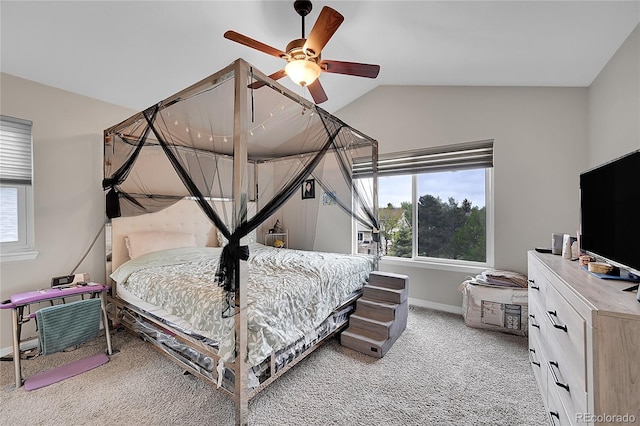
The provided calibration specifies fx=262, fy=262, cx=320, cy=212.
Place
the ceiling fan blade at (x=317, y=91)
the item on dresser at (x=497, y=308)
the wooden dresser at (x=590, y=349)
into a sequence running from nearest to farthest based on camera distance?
the wooden dresser at (x=590, y=349)
the ceiling fan blade at (x=317, y=91)
the item on dresser at (x=497, y=308)

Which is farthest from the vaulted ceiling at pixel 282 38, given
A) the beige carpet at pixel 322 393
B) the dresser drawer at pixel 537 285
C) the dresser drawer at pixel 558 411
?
the beige carpet at pixel 322 393

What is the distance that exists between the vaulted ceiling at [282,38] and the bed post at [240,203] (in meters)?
1.06

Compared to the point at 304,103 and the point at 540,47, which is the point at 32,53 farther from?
the point at 540,47

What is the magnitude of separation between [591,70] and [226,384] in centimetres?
404

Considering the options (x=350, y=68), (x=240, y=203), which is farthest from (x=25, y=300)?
(x=350, y=68)

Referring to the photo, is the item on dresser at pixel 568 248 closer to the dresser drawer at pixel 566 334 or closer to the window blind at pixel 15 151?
the dresser drawer at pixel 566 334

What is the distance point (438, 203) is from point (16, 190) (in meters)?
4.67

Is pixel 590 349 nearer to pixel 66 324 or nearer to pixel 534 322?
pixel 534 322

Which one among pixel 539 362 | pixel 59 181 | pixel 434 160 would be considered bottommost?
pixel 539 362

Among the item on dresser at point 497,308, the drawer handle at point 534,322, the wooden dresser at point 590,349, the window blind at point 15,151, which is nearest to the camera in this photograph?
the wooden dresser at point 590,349

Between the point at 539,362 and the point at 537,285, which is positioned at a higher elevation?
the point at 537,285

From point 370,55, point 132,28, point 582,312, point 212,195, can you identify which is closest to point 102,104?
point 132,28

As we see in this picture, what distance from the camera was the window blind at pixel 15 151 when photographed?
239 cm

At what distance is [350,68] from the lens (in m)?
2.04
